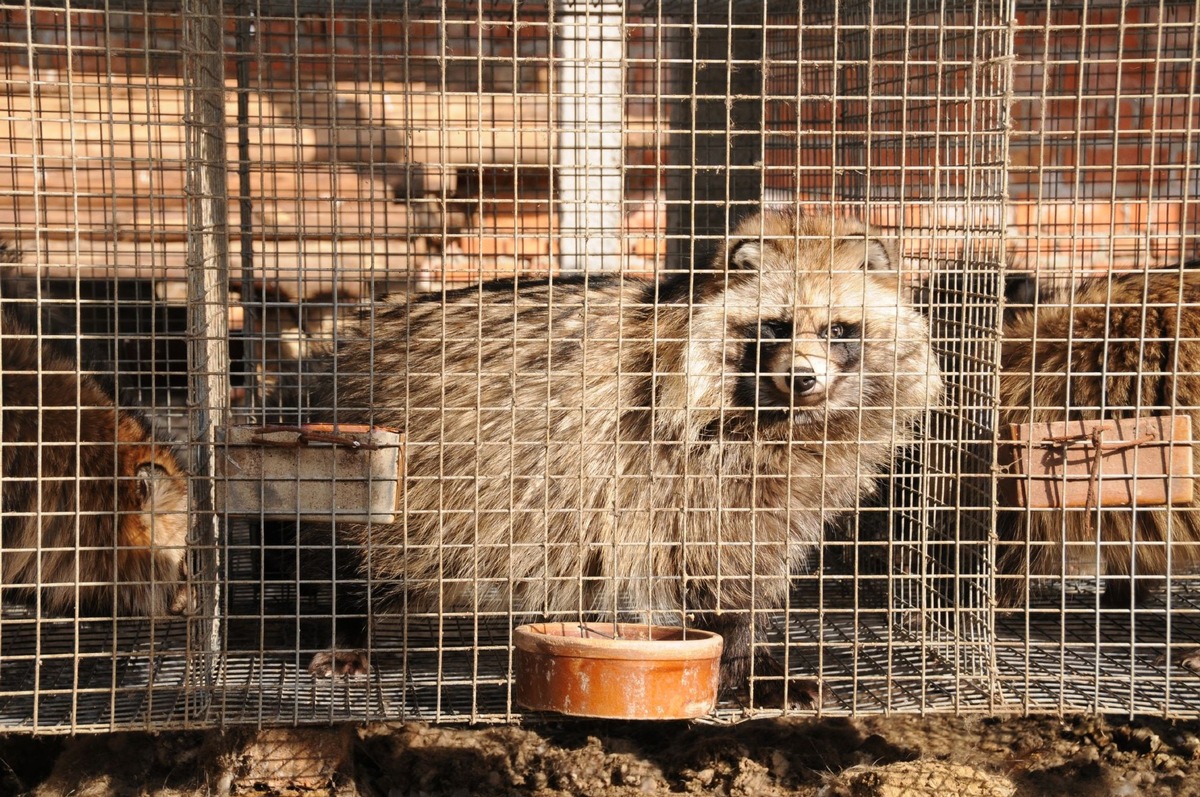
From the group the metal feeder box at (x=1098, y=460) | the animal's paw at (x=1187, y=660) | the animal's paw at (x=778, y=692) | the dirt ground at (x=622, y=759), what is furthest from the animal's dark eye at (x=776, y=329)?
the animal's paw at (x=1187, y=660)

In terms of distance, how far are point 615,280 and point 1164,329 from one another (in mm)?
1944

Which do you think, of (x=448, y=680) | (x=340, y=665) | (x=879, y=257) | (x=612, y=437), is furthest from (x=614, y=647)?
(x=879, y=257)

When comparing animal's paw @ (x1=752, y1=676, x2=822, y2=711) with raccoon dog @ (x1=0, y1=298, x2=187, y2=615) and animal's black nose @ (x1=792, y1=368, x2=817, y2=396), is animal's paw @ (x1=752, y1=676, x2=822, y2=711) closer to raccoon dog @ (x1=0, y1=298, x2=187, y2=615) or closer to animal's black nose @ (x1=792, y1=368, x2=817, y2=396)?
animal's black nose @ (x1=792, y1=368, x2=817, y2=396)

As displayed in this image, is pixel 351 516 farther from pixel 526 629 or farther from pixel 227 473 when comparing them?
pixel 526 629

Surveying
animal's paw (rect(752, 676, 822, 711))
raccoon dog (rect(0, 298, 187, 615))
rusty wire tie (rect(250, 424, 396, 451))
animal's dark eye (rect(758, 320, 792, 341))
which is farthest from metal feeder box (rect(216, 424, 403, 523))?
animal's paw (rect(752, 676, 822, 711))

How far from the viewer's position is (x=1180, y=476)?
3422 millimetres

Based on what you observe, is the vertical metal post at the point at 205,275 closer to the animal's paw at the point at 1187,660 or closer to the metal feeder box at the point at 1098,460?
the metal feeder box at the point at 1098,460

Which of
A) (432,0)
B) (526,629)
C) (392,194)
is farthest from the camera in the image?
(392,194)

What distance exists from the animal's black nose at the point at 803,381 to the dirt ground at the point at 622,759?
1088 mm

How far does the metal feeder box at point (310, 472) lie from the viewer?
10.6 feet

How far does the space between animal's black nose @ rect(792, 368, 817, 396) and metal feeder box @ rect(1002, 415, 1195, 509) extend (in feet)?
1.86

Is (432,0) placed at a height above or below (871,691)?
above

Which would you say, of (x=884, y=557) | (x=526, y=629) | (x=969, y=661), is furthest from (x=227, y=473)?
(x=884, y=557)

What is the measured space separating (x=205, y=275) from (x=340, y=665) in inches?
53.5
